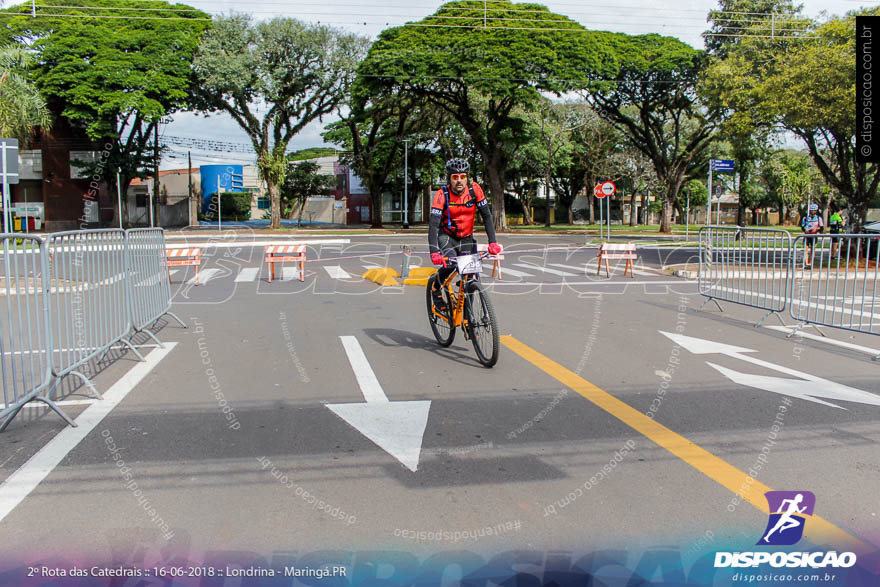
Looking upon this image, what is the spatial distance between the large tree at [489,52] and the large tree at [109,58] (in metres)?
12.2

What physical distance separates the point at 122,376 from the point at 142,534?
3683mm

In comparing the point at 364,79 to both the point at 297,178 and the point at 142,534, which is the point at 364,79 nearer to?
the point at 297,178

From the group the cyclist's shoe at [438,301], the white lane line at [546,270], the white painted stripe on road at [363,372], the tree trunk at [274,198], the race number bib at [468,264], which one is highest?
the tree trunk at [274,198]

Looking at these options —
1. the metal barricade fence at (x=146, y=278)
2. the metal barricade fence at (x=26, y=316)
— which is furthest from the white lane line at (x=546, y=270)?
the metal barricade fence at (x=26, y=316)

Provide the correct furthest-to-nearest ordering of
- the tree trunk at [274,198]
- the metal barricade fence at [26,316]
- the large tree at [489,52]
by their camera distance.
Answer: the tree trunk at [274,198] < the large tree at [489,52] < the metal barricade fence at [26,316]

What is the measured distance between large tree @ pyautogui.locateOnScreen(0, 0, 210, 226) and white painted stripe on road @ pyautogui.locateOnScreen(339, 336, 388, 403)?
36664 millimetres

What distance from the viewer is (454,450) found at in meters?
4.40

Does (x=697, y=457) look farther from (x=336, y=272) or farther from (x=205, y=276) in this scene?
(x=205, y=276)

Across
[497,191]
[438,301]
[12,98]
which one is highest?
[12,98]

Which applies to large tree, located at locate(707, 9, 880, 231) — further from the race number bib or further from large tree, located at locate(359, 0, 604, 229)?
the race number bib

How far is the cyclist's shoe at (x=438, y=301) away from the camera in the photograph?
7.41 m

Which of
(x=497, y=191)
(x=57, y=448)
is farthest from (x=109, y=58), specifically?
(x=57, y=448)

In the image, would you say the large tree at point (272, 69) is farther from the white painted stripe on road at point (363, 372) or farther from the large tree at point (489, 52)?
the white painted stripe on road at point (363, 372)

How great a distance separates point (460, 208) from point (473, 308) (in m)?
1.13
